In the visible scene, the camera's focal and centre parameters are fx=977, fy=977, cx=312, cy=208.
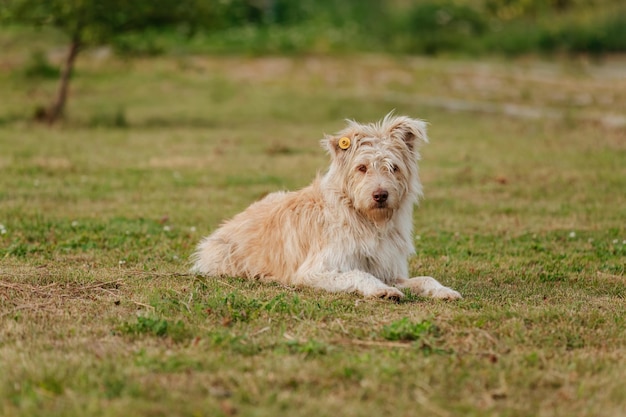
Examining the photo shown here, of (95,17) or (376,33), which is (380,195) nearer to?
(95,17)

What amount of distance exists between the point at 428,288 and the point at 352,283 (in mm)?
676

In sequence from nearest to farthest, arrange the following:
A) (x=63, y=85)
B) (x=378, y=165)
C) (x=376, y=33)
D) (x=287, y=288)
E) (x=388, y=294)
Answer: (x=388, y=294)
(x=378, y=165)
(x=287, y=288)
(x=63, y=85)
(x=376, y=33)

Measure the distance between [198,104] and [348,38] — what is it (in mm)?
12942

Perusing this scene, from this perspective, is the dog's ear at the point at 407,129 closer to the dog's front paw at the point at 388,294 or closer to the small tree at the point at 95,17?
the dog's front paw at the point at 388,294

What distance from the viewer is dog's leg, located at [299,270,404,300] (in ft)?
26.0

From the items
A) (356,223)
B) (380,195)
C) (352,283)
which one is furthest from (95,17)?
(352,283)

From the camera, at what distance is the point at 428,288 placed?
832 cm

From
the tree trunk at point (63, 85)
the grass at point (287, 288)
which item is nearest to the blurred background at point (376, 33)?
the tree trunk at point (63, 85)

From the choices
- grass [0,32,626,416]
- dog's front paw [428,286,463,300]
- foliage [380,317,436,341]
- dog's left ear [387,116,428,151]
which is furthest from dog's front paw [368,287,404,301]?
dog's left ear [387,116,428,151]

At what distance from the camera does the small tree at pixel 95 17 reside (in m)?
21.1

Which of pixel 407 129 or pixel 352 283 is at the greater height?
pixel 407 129

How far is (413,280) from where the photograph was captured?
337 inches

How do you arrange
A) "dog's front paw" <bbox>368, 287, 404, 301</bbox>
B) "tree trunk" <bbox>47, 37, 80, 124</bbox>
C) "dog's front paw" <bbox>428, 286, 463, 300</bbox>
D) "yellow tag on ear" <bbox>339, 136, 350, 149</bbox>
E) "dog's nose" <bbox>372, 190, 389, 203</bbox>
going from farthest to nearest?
"tree trunk" <bbox>47, 37, 80, 124</bbox>
"yellow tag on ear" <bbox>339, 136, 350, 149</bbox>
"dog's nose" <bbox>372, 190, 389, 203</bbox>
"dog's front paw" <bbox>428, 286, 463, 300</bbox>
"dog's front paw" <bbox>368, 287, 404, 301</bbox>

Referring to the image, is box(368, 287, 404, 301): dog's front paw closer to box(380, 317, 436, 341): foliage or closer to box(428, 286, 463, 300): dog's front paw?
box(428, 286, 463, 300): dog's front paw
